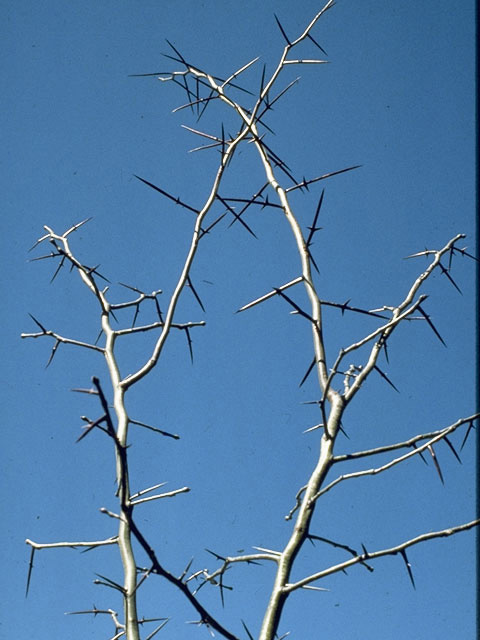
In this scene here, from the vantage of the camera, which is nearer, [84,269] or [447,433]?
[447,433]

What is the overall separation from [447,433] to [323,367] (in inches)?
15.3

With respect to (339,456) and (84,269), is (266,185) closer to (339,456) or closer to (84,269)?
(84,269)

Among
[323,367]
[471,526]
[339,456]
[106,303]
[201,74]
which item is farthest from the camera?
[201,74]

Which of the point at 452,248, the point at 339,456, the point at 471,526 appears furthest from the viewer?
the point at 452,248

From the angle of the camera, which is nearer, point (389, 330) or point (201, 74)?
point (389, 330)

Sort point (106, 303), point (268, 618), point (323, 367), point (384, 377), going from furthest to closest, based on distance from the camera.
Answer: point (106, 303)
point (384, 377)
point (323, 367)
point (268, 618)

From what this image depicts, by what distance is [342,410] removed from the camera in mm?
2014

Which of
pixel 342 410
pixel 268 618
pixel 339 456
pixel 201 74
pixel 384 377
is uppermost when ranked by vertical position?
pixel 201 74

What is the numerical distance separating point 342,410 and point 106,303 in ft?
3.63

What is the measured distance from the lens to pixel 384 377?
7.32ft

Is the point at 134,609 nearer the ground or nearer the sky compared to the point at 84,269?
nearer the ground

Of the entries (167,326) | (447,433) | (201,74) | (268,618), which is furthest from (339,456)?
(201,74)

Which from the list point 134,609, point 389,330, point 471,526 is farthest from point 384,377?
point 134,609

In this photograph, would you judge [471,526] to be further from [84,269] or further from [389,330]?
→ [84,269]
